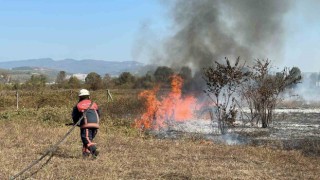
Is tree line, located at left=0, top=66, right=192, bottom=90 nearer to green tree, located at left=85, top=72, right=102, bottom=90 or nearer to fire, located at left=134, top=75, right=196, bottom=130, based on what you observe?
green tree, located at left=85, top=72, right=102, bottom=90

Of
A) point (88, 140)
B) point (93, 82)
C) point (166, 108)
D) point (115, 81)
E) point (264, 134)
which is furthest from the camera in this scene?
point (115, 81)

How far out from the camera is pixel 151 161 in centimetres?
932

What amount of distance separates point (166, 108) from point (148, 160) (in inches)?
412

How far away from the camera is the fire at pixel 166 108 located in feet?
59.0

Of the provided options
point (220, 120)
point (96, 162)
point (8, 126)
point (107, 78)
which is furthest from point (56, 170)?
point (107, 78)

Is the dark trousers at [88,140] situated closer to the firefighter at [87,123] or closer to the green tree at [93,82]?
the firefighter at [87,123]

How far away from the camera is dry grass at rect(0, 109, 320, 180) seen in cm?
809

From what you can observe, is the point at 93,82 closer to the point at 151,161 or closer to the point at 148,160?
the point at 148,160

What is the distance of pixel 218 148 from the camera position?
1133 centimetres

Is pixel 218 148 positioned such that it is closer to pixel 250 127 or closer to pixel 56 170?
pixel 56 170

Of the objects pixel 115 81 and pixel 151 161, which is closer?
pixel 151 161

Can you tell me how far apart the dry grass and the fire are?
5056mm

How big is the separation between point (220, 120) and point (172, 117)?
4346 mm

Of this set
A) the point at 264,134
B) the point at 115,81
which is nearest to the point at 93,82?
the point at 115,81
